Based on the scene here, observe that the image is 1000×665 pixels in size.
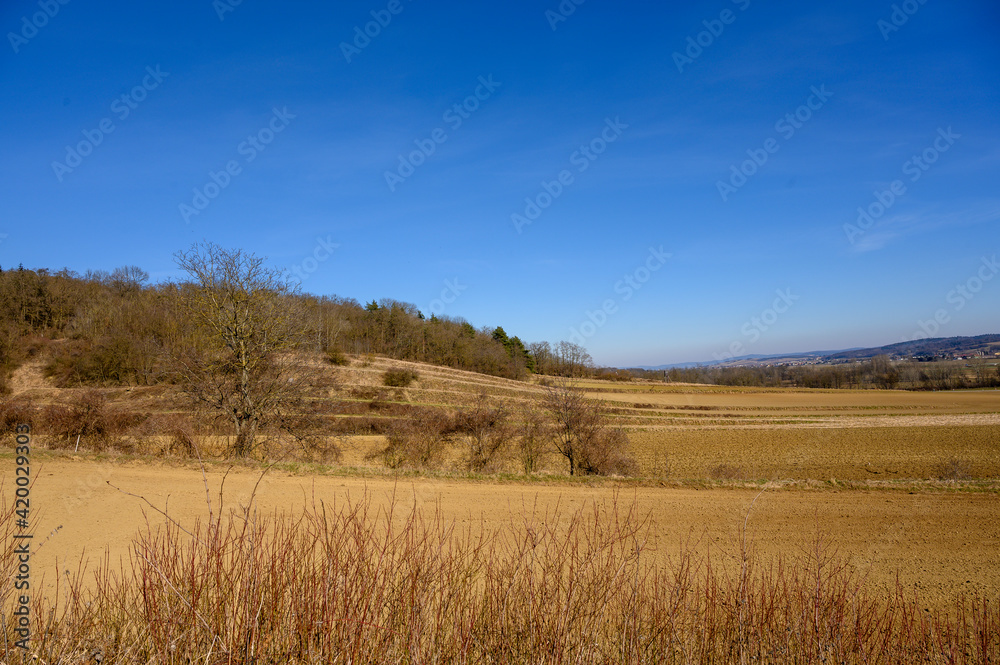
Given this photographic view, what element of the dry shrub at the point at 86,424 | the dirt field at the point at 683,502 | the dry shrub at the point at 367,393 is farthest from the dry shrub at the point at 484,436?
the dry shrub at the point at 367,393

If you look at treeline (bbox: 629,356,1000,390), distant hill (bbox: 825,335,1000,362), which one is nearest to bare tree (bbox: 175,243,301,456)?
treeline (bbox: 629,356,1000,390)

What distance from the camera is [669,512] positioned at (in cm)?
1177

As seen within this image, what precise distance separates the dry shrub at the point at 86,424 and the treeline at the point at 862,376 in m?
85.3

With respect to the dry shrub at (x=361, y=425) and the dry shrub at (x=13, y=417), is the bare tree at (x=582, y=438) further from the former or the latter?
the dry shrub at (x=13, y=417)

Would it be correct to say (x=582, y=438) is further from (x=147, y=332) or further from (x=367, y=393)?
(x=147, y=332)

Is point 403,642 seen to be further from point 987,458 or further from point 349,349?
point 349,349

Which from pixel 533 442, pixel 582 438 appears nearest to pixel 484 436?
pixel 533 442

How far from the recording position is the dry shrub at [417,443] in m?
24.0

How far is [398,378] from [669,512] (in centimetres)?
4212

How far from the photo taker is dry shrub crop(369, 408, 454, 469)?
2395 centimetres

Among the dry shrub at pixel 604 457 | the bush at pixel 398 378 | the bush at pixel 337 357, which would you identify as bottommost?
the dry shrub at pixel 604 457

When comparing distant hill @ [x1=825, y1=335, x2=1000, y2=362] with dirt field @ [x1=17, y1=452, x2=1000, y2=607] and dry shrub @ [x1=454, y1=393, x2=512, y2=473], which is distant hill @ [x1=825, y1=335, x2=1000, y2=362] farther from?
dirt field @ [x1=17, y1=452, x2=1000, y2=607]

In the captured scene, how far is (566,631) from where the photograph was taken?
337cm

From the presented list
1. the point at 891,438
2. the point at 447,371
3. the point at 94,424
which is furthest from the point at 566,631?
the point at 447,371
